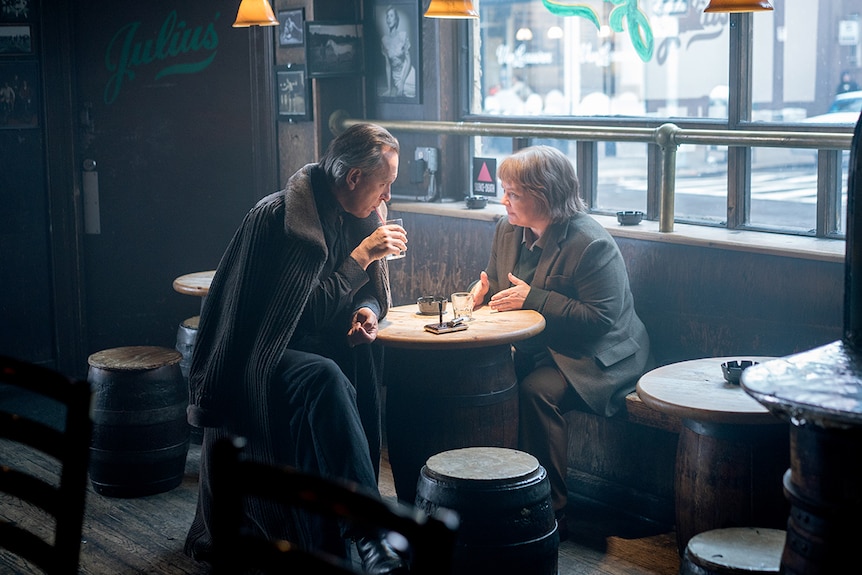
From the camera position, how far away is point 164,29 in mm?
6246

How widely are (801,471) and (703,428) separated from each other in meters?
0.99

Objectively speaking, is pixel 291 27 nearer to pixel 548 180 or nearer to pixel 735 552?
pixel 548 180

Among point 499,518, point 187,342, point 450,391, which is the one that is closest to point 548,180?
point 450,391

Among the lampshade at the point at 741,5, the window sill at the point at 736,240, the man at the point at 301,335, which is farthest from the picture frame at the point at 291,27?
the lampshade at the point at 741,5

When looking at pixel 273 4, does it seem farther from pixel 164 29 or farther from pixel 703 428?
pixel 703 428

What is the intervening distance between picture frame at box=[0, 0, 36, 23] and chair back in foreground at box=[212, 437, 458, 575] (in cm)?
489

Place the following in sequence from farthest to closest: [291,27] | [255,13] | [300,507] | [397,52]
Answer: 1. [291,27]
2. [397,52]
3. [255,13]
4. [300,507]

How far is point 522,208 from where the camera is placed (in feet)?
14.0

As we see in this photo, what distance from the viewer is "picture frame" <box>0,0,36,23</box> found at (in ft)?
19.6

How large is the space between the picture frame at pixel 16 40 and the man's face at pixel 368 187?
3.01 metres

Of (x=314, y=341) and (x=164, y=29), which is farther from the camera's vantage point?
(x=164, y=29)

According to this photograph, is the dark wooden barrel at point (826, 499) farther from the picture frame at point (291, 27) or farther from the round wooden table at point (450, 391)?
the picture frame at point (291, 27)

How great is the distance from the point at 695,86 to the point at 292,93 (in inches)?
84.8

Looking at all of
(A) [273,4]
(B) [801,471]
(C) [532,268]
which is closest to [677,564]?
(C) [532,268]
